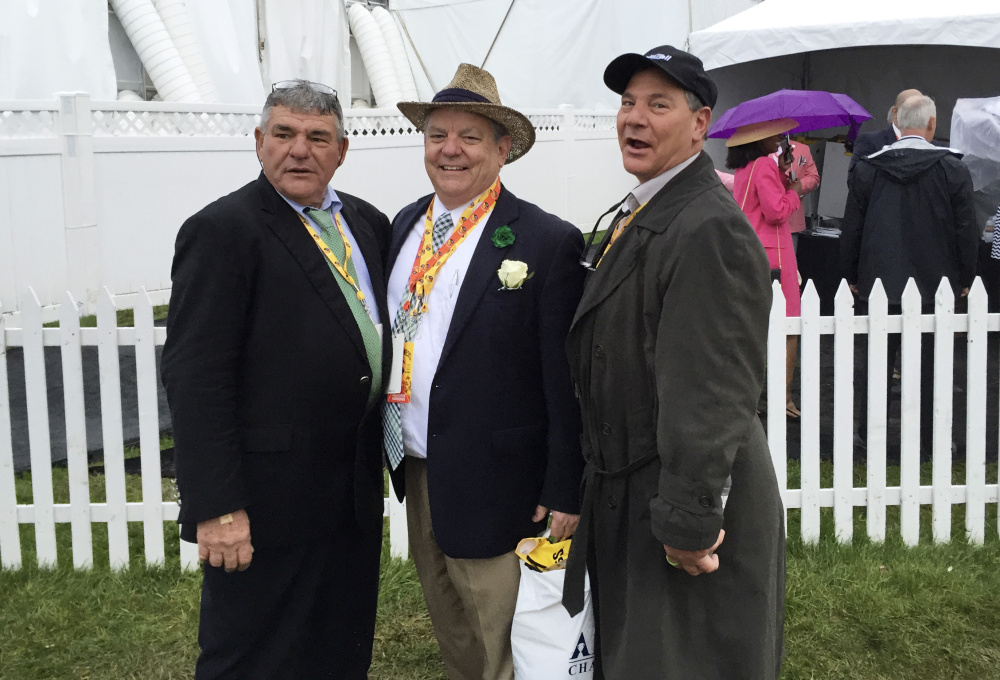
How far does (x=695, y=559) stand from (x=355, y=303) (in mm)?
1182

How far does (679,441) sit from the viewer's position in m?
2.06

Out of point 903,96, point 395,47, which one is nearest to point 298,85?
point 903,96

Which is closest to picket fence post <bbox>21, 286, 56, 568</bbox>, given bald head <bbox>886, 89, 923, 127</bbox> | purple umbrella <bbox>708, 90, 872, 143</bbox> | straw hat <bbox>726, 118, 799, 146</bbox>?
straw hat <bbox>726, 118, 799, 146</bbox>

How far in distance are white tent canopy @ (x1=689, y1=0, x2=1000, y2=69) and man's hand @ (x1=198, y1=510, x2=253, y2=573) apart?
10.3 m

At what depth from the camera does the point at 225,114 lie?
35.7 ft

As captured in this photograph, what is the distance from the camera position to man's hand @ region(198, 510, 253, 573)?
2.51 metres

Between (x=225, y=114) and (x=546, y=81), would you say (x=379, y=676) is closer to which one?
(x=225, y=114)

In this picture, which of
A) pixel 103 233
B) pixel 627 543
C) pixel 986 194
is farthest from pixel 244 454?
pixel 986 194


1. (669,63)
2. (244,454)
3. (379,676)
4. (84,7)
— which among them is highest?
(84,7)

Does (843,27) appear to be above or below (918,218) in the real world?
above

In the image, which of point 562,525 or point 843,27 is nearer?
point 562,525

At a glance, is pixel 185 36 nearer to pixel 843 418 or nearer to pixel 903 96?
pixel 903 96

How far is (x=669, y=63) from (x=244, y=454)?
150 cm

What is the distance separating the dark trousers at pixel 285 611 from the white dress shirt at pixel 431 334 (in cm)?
34
